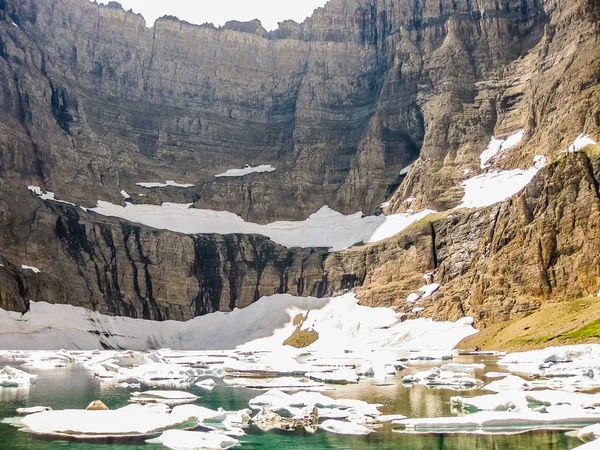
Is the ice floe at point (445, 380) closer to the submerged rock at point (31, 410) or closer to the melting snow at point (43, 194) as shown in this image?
the submerged rock at point (31, 410)

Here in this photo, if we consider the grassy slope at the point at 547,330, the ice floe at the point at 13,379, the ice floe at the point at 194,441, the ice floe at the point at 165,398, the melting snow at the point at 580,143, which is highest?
the melting snow at the point at 580,143

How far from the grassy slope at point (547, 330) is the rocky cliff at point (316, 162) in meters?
6.18

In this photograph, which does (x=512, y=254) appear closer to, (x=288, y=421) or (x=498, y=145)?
(x=498, y=145)

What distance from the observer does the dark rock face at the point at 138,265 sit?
141 m

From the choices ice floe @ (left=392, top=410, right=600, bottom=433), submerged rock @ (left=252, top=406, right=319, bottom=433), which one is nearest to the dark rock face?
submerged rock @ (left=252, top=406, right=319, bottom=433)

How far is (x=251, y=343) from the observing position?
13862cm

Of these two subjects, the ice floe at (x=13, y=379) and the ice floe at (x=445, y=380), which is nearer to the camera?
the ice floe at (x=445, y=380)

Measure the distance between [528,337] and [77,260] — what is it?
97.9 m

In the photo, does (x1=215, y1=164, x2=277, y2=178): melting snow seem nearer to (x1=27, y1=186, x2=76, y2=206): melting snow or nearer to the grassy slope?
(x1=27, y1=186, x2=76, y2=206): melting snow

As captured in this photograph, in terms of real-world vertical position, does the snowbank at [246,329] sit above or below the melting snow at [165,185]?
below

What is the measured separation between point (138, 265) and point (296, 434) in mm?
125894

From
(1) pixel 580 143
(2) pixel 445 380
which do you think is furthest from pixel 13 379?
(1) pixel 580 143

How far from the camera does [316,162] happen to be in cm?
18875

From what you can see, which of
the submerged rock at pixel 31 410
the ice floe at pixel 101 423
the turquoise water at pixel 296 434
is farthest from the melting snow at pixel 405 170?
the ice floe at pixel 101 423
